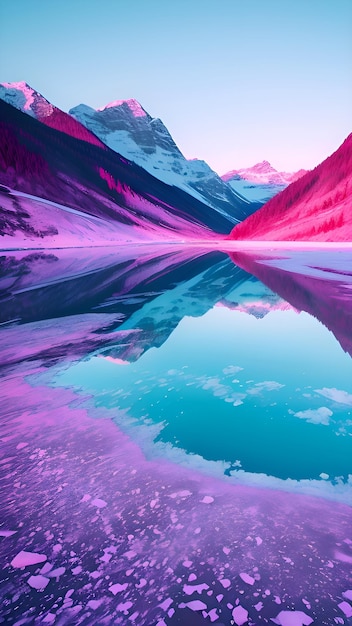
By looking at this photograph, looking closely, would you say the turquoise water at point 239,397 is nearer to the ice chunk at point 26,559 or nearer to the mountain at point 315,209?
the ice chunk at point 26,559

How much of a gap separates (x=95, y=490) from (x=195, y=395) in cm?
221

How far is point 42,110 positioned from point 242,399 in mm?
157403

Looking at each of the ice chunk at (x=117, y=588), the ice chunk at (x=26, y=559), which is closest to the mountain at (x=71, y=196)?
the ice chunk at (x=26, y=559)

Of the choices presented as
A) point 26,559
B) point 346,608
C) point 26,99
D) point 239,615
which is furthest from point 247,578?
point 26,99

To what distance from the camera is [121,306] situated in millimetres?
12016

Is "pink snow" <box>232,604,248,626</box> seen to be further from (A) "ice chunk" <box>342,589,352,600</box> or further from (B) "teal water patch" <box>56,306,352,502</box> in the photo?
(B) "teal water patch" <box>56,306,352,502</box>

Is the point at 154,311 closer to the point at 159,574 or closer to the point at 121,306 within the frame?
the point at 121,306

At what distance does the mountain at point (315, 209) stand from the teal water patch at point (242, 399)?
5413 cm

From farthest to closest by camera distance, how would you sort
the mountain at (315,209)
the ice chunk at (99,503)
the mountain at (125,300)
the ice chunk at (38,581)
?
the mountain at (315,209) → the mountain at (125,300) → the ice chunk at (99,503) → the ice chunk at (38,581)

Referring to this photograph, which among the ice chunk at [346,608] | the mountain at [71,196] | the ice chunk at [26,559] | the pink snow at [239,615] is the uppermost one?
the mountain at [71,196]

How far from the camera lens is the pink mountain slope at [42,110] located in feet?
425

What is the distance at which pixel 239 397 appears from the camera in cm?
505

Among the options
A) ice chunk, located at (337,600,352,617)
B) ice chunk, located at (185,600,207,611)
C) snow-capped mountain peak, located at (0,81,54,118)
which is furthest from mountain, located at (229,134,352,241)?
snow-capped mountain peak, located at (0,81,54,118)

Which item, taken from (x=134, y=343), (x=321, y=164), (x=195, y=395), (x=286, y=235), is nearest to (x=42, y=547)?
(x=195, y=395)
